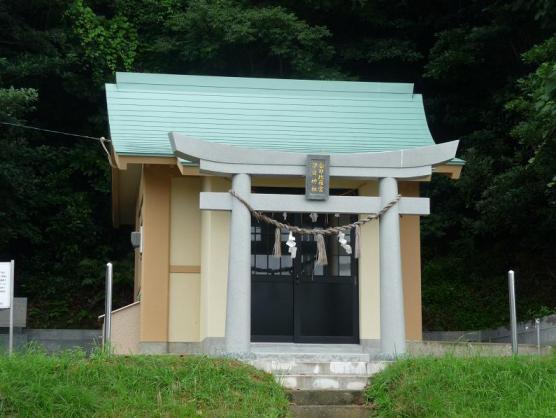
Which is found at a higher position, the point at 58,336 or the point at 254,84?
the point at 254,84

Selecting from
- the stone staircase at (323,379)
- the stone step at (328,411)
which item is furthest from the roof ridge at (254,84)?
the stone step at (328,411)

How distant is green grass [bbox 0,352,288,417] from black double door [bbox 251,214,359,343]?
4081 mm

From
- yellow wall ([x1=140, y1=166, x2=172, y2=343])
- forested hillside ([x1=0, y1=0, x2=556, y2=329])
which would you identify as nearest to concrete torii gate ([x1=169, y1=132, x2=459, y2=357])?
yellow wall ([x1=140, y1=166, x2=172, y2=343])

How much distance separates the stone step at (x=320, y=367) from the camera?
10.4 metres

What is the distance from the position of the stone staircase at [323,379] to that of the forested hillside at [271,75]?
30.6ft

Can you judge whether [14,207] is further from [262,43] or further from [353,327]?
[353,327]

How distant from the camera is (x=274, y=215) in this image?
46.8ft

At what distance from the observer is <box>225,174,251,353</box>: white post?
1123 centimetres

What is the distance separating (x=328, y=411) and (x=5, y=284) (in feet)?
15.6

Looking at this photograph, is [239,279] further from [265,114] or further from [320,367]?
[265,114]

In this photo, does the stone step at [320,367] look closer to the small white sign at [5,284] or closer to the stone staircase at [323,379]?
the stone staircase at [323,379]

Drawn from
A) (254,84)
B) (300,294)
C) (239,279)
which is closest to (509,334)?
(300,294)

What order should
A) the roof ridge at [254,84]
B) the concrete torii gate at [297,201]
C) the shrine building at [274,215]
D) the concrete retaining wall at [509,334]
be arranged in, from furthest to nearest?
the concrete retaining wall at [509,334], the roof ridge at [254,84], the shrine building at [274,215], the concrete torii gate at [297,201]

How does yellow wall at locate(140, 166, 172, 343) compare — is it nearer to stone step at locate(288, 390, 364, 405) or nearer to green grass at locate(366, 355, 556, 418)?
stone step at locate(288, 390, 364, 405)
